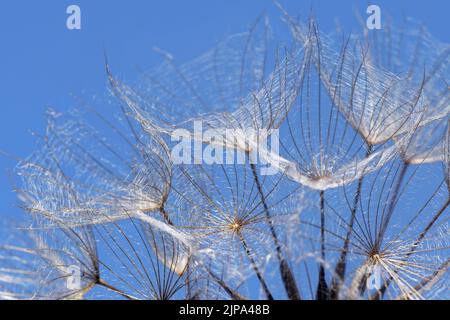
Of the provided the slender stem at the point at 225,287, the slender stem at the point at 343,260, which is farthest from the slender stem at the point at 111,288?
the slender stem at the point at 343,260

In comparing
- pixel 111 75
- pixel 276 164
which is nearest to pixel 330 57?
pixel 276 164

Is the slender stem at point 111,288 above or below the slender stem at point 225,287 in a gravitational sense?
above

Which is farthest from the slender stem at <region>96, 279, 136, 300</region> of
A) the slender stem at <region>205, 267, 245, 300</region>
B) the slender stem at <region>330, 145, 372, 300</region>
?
the slender stem at <region>330, 145, 372, 300</region>

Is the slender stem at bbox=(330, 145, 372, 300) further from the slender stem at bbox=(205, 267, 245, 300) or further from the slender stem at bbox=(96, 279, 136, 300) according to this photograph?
the slender stem at bbox=(96, 279, 136, 300)

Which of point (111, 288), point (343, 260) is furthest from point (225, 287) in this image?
point (111, 288)

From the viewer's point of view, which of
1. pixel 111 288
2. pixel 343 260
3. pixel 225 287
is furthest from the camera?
pixel 111 288

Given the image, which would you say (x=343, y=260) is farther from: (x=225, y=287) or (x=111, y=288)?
(x=111, y=288)

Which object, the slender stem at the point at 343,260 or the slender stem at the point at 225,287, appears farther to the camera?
the slender stem at the point at 225,287

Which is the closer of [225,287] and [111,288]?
[225,287]

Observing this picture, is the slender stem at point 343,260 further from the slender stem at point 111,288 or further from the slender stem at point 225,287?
the slender stem at point 111,288
